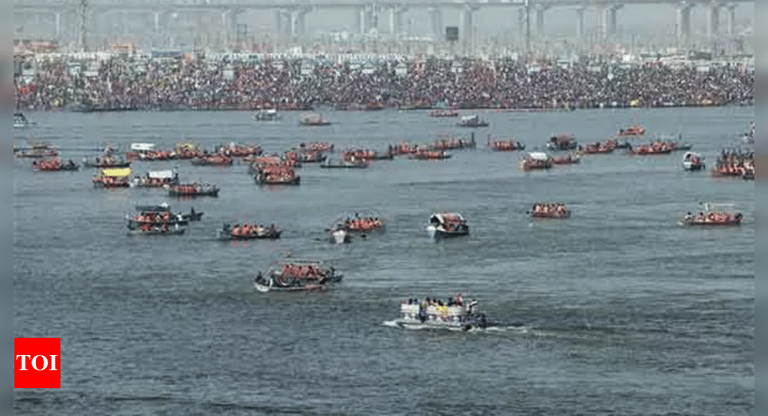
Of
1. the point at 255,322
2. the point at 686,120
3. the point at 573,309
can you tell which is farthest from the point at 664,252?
the point at 686,120

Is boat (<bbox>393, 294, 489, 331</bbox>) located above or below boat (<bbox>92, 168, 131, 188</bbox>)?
below

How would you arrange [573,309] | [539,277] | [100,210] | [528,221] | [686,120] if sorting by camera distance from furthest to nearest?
1. [686,120]
2. [100,210]
3. [528,221]
4. [539,277]
5. [573,309]

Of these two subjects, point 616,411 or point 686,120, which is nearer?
point 616,411

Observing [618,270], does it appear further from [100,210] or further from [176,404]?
[100,210]

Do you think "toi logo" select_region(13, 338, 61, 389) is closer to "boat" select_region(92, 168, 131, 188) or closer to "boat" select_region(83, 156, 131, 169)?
"boat" select_region(92, 168, 131, 188)

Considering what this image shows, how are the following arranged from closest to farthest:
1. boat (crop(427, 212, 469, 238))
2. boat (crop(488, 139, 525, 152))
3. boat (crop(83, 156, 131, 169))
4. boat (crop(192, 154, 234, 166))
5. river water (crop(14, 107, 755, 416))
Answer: river water (crop(14, 107, 755, 416)), boat (crop(427, 212, 469, 238)), boat (crop(83, 156, 131, 169)), boat (crop(192, 154, 234, 166)), boat (crop(488, 139, 525, 152))

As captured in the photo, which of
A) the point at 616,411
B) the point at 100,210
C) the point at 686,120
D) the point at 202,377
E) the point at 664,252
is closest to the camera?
the point at 616,411

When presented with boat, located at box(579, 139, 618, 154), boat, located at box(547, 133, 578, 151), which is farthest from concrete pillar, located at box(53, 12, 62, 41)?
boat, located at box(579, 139, 618, 154)

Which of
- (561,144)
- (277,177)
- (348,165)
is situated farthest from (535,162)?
(277,177)
